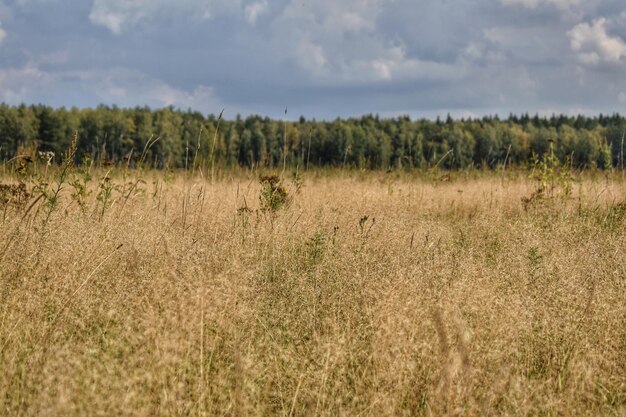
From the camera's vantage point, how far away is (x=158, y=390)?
80.6 inches

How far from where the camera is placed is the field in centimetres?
209

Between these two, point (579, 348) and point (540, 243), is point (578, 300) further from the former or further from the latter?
point (540, 243)

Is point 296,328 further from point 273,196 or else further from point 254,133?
point 254,133

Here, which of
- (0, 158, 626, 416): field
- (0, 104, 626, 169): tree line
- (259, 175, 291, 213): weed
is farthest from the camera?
(0, 104, 626, 169): tree line

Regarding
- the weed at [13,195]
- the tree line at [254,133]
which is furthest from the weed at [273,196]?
A: the tree line at [254,133]

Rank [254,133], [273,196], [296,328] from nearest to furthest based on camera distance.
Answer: [296,328] → [273,196] → [254,133]

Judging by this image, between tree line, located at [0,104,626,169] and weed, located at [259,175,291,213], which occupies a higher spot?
tree line, located at [0,104,626,169]

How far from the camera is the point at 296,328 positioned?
286cm

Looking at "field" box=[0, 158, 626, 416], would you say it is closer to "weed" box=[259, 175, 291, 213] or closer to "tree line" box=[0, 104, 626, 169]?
"weed" box=[259, 175, 291, 213]

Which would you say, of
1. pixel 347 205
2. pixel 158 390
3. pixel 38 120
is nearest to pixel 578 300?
pixel 158 390

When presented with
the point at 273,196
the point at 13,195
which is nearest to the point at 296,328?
the point at 273,196

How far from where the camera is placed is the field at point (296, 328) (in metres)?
2.09

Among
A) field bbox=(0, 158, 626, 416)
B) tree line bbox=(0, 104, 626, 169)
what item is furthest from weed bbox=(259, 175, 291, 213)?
tree line bbox=(0, 104, 626, 169)

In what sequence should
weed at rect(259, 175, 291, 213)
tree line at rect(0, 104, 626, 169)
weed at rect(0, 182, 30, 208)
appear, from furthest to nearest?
tree line at rect(0, 104, 626, 169)
weed at rect(259, 175, 291, 213)
weed at rect(0, 182, 30, 208)
